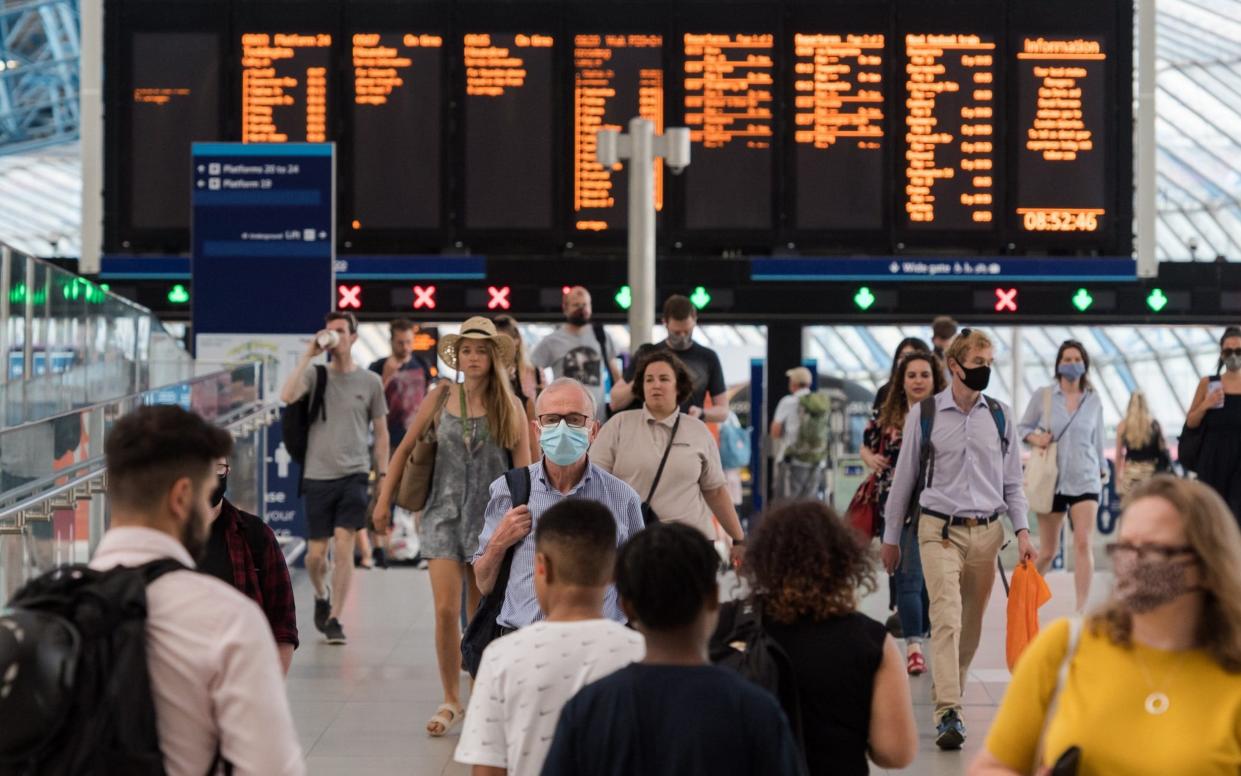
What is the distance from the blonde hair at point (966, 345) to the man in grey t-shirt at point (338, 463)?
3.56 meters

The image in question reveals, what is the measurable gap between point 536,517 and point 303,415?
4784 millimetres

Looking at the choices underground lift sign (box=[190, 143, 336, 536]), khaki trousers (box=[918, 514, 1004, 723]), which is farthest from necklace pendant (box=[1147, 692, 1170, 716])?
underground lift sign (box=[190, 143, 336, 536])

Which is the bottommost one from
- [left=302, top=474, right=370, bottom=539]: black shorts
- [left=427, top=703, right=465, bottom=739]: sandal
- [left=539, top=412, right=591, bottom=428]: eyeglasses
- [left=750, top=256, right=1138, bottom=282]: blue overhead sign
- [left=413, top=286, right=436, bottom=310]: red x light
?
[left=427, top=703, right=465, bottom=739]: sandal

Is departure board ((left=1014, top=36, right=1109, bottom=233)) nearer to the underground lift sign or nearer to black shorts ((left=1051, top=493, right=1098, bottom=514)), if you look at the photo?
black shorts ((left=1051, top=493, right=1098, bottom=514))

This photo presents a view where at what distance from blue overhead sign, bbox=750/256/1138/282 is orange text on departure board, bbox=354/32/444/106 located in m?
2.92

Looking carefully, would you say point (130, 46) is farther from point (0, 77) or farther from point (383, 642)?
point (0, 77)

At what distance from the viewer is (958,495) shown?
295 inches

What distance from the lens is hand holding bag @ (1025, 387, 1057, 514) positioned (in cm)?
1077

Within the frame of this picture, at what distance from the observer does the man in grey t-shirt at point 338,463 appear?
32.7 ft

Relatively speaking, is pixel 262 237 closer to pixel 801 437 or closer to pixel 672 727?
pixel 801 437

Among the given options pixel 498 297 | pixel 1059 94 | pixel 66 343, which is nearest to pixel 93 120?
pixel 498 297

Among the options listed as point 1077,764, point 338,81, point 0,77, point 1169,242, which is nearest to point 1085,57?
point 338,81

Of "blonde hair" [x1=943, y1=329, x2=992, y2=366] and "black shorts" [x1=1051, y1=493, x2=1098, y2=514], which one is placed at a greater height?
"blonde hair" [x1=943, y1=329, x2=992, y2=366]

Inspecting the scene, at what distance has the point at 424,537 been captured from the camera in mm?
7438
